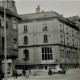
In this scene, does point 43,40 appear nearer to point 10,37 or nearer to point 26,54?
point 26,54

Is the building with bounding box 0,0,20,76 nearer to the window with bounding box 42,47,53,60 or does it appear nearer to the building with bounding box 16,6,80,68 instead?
the building with bounding box 16,6,80,68

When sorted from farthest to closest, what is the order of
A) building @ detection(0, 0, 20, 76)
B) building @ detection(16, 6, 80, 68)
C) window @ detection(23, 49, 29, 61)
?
window @ detection(23, 49, 29, 61) → building @ detection(16, 6, 80, 68) → building @ detection(0, 0, 20, 76)

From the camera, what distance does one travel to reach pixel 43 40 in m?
64.2

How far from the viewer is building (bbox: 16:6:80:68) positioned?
206ft

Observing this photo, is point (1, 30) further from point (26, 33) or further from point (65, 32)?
point (65, 32)

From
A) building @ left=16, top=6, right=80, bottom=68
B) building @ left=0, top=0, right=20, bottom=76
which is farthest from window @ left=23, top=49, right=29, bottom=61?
building @ left=0, top=0, right=20, bottom=76

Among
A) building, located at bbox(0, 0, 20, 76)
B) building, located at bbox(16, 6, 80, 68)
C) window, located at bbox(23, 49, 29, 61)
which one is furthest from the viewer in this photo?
window, located at bbox(23, 49, 29, 61)

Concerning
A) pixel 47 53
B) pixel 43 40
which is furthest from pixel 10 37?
pixel 43 40

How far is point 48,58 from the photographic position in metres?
62.9

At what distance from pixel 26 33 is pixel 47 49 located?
7167 mm

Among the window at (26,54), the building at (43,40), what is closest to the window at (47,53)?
the building at (43,40)

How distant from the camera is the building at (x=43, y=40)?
62906mm

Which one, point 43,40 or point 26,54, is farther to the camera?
point 26,54

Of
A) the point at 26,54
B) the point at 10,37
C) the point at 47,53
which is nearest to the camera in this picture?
the point at 10,37
